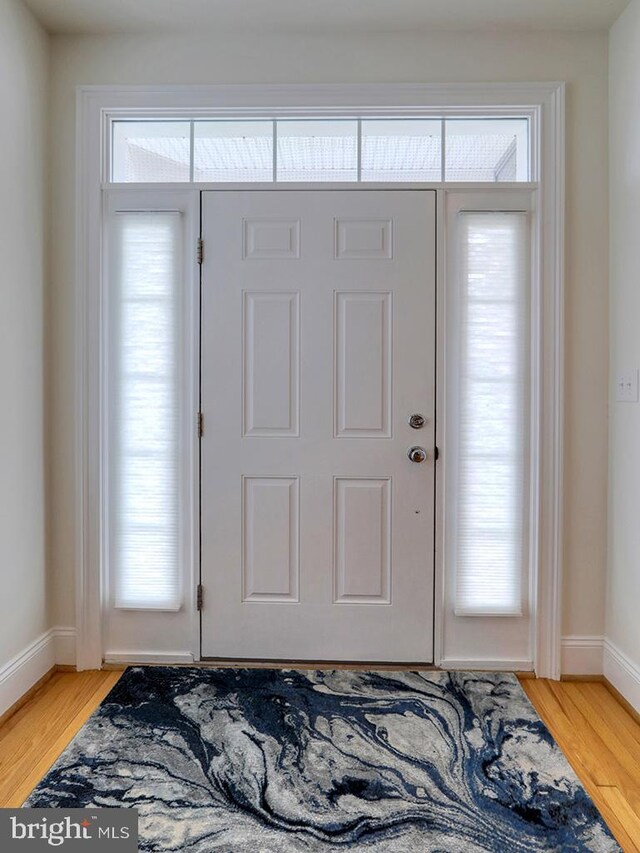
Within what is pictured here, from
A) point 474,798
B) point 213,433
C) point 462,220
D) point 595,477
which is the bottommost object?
point 474,798

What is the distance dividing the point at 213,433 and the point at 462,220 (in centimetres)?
136

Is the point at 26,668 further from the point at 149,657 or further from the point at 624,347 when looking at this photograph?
the point at 624,347

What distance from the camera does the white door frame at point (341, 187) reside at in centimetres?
228

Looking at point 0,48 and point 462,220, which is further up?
point 0,48

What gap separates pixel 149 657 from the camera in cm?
239

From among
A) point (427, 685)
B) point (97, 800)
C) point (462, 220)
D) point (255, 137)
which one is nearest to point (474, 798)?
point (427, 685)

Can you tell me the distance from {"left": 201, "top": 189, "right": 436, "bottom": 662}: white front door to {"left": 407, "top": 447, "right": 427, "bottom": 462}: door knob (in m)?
0.02

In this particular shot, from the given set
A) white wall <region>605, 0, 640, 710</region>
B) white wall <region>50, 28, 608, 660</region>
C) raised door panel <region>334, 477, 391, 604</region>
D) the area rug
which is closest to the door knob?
raised door panel <region>334, 477, 391, 604</region>

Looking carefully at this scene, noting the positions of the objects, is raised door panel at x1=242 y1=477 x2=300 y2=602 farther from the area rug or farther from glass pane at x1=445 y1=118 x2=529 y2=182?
glass pane at x1=445 y1=118 x2=529 y2=182

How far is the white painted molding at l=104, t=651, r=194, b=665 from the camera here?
2381 millimetres

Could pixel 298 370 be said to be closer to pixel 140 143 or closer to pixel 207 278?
pixel 207 278

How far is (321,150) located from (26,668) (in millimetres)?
2411

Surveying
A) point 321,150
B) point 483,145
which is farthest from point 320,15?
point 483,145

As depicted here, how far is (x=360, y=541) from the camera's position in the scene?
236cm
